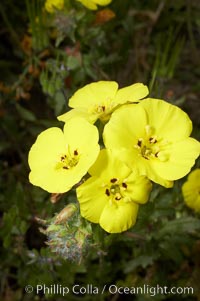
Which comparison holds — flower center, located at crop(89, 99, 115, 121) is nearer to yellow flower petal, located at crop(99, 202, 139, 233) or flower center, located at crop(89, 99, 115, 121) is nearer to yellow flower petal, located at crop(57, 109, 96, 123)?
yellow flower petal, located at crop(57, 109, 96, 123)

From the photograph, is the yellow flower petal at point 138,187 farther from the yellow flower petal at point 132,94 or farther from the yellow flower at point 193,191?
the yellow flower at point 193,191

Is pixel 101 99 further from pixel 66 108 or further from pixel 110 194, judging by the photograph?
pixel 66 108

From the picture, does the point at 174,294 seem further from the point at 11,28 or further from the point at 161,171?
the point at 11,28

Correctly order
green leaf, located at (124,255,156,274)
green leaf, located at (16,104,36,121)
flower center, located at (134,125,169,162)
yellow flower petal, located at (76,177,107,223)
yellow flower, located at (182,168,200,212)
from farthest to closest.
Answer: green leaf, located at (16,104,36,121) < green leaf, located at (124,255,156,274) < yellow flower, located at (182,168,200,212) < flower center, located at (134,125,169,162) < yellow flower petal, located at (76,177,107,223)

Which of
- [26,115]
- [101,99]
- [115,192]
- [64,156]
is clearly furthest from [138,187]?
[26,115]

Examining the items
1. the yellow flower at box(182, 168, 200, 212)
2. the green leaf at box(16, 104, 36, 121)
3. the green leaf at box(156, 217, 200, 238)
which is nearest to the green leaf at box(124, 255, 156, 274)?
the green leaf at box(156, 217, 200, 238)

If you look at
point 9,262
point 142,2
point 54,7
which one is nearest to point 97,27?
point 54,7

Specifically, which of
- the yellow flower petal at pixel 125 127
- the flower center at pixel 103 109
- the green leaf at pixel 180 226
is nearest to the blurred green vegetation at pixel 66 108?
the green leaf at pixel 180 226

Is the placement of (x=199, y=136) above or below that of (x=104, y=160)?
below
